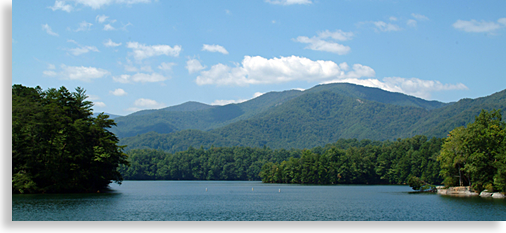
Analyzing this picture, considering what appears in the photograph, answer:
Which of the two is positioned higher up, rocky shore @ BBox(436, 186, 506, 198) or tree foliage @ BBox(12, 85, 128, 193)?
tree foliage @ BBox(12, 85, 128, 193)

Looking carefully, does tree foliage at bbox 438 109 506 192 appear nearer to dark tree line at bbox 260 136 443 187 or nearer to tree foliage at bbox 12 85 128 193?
dark tree line at bbox 260 136 443 187

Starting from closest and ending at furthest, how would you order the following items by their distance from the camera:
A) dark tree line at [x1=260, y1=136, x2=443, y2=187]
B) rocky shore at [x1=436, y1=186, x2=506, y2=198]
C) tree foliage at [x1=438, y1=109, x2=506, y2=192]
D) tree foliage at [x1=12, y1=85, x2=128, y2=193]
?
1. tree foliage at [x1=12, y1=85, x2=128, y2=193]
2. rocky shore at [x1=436, y1=186, x2=506, y2=198]
3. tree foliage at [x1=438, y1=109, x2=506, y2=192]
4. dark tree line at [x1=260, y1=136, x2=443, y2=187]

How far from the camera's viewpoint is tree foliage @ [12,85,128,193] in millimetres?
65125

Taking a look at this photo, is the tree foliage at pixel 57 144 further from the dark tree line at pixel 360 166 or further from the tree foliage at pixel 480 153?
the dark tree line at pixel 360 166

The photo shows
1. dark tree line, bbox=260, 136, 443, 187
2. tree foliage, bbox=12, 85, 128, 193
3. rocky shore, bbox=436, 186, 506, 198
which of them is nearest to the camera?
tree foliage, bbox=12, 85, 128, 193

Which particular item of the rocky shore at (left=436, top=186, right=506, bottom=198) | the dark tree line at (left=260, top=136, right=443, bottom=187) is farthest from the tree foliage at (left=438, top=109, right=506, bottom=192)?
the dark tree line at (left=260, top=136, right=443, bottom=187)

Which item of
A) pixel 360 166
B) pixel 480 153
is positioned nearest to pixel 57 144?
pixel 480 153

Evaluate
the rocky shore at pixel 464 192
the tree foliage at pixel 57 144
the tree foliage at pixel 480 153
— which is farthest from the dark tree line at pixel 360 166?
the tree foliage at pixel 57 144

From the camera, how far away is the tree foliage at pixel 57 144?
65125 mm

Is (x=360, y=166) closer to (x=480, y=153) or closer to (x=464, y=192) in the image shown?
(x=464, y=192)

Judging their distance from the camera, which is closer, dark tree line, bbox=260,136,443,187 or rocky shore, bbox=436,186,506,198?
rocky shore, bbox=436,186,506,198
